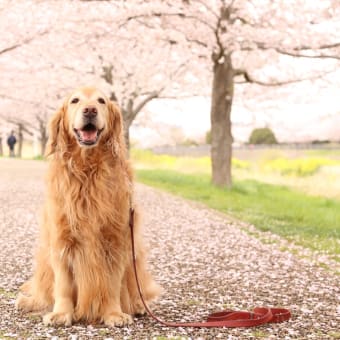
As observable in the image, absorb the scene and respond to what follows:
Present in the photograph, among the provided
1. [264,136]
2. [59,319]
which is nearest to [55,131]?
[59,319]

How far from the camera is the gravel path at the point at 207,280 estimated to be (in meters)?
4.14

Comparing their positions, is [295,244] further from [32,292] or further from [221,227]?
[32,292]

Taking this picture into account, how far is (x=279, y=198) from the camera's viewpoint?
47.3 ft

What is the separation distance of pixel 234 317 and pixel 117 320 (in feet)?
2.99

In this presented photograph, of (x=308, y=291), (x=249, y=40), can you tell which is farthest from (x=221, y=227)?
(x=249, y=40)

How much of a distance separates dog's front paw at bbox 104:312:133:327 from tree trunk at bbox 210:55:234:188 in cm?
1214

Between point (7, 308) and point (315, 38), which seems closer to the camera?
point (7, 308)

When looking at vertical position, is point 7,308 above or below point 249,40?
below

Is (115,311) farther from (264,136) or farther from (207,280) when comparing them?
(264,136)

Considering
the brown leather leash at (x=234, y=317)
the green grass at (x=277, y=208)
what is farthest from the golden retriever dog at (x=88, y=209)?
the green grass at (x=277, y=208)

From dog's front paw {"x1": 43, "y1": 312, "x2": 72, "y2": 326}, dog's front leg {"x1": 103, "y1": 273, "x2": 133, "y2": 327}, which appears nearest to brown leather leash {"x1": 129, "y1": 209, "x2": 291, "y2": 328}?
dog's front leg {"x1": 103, "y1": 273, "x2": 133, "y2": 327}

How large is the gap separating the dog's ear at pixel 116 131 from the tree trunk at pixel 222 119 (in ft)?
38.9

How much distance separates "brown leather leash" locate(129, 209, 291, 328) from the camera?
421 cm

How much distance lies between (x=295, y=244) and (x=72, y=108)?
17.6 ft
